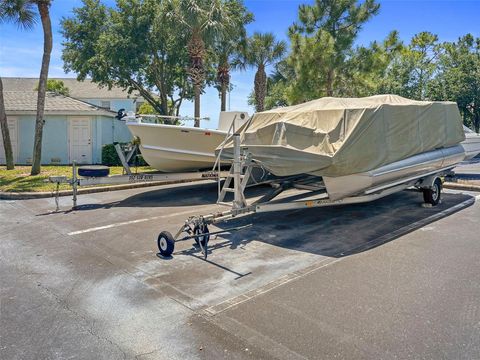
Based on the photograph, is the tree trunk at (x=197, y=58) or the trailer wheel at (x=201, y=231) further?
the tree trunk at (x=197, y=58)

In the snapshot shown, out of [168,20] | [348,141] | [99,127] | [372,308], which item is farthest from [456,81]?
[372,308]

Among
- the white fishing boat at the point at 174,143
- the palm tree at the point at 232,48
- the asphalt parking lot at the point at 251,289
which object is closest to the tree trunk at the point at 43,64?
the white fishing boat at the point at 174,143

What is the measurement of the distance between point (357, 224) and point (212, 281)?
3.85 m

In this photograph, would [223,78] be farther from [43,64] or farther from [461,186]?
[461,186]

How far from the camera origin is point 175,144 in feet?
36.8

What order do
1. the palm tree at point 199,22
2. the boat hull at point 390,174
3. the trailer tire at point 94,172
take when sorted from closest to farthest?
the boat hull at point 390,174
the trailer tire at point 94,172
the palm tree at point 199,22

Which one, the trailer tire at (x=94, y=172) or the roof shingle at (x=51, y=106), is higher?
the roof shingle at (x=51, y=106)

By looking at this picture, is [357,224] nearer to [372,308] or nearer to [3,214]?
[372,308]

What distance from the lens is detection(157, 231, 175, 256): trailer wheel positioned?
5973mm

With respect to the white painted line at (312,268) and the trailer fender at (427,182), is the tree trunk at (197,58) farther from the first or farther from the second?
the white painted line at (312,268)

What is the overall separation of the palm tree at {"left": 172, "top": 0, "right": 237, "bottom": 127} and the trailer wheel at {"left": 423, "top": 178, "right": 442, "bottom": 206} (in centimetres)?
1396

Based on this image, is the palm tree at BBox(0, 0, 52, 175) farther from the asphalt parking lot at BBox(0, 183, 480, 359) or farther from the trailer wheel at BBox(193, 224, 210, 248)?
the trailer wheel at BBox(193, 224, 210, 248)

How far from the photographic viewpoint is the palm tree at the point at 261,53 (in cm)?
2384

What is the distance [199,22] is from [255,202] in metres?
13.9
